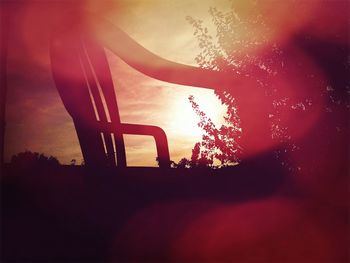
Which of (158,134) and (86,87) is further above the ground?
(86,87)

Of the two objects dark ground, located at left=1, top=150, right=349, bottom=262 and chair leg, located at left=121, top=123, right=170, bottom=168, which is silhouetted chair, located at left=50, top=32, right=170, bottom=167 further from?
dark ground, located at left=1, top=150, right=349, bottom=262

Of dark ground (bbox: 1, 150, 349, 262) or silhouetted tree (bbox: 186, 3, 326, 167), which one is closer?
dark ground (bbox: 1, 150, 349, 262)

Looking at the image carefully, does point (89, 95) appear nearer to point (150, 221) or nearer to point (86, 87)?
point (86, 87)

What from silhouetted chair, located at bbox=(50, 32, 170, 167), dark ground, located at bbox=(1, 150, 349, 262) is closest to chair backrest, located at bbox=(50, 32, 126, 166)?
silhouetted chair, located at bbox=(50, 32, 170, 167)

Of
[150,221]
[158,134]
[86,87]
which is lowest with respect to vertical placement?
[150,221]

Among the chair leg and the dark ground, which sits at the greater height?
the chair leg

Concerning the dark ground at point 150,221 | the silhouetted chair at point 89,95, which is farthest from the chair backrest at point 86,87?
the dark ground at point 150,221

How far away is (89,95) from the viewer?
38.5ft

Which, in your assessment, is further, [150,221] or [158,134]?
[158,134]

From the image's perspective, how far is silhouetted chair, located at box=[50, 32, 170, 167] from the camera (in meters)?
11.4

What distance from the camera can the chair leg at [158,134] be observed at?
11.7m

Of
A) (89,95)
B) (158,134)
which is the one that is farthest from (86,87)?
(158,134)

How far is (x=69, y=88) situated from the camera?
11539 millimetres

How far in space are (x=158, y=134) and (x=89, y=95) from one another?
2.55 m
